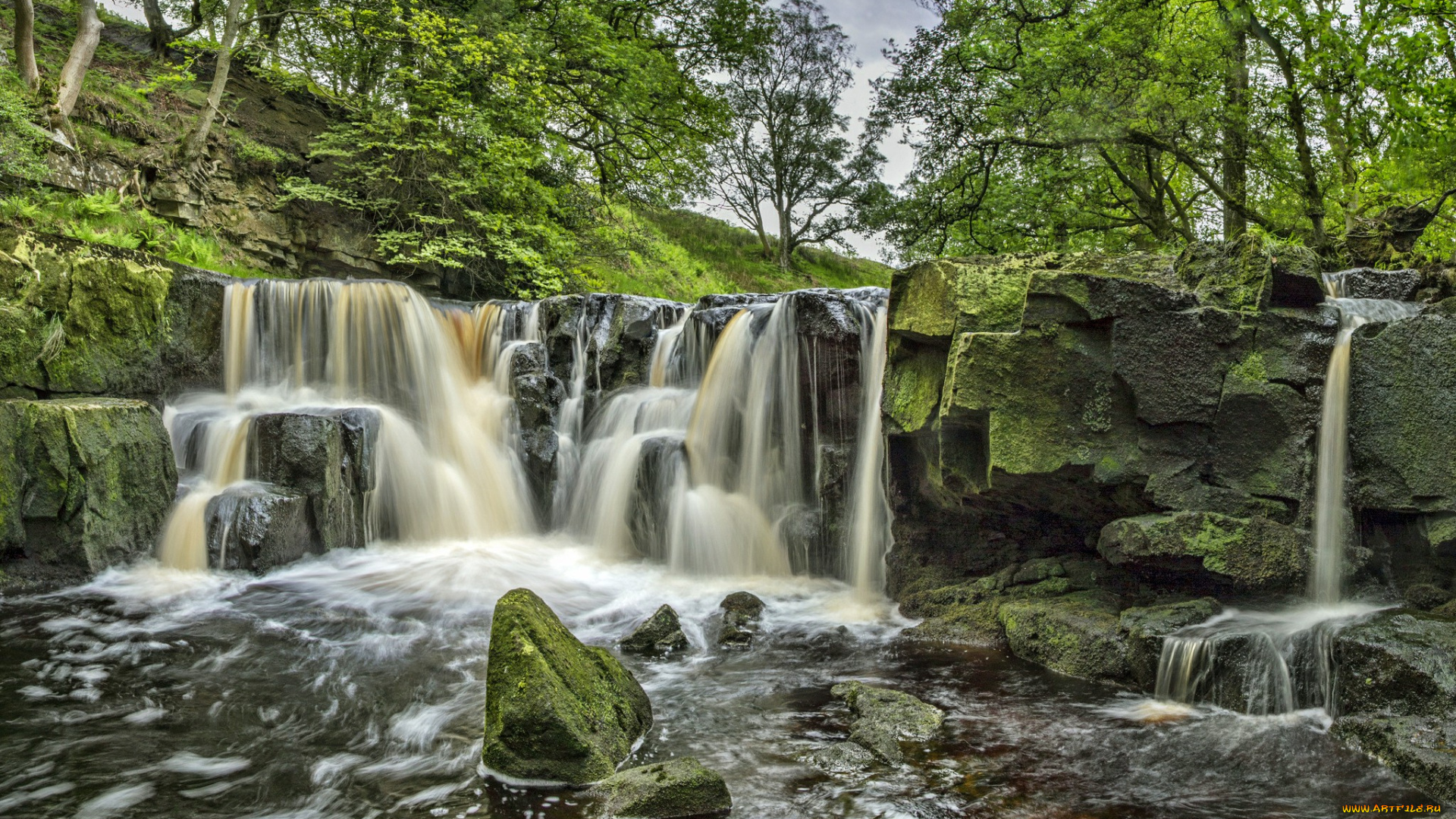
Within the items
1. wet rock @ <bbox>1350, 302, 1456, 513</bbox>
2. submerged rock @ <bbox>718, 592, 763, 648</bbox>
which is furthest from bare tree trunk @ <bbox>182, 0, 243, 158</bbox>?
wet rock @ <bbox>1350, 302, 1456, 513</bbox>

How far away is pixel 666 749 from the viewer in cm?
448

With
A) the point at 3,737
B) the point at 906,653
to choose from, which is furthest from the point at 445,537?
the point at 906,653

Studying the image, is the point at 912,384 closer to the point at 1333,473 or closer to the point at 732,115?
the point at 1333,473

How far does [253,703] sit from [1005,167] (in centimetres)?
1658

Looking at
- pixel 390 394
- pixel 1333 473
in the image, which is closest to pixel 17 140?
pixel 390 394

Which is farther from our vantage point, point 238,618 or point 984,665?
point 238,618

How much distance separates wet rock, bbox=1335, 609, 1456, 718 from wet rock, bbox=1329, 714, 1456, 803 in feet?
0.45

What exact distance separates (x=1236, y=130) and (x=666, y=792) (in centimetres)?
1419

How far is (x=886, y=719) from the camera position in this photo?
15.5ft

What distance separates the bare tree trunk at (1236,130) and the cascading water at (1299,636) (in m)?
8.12

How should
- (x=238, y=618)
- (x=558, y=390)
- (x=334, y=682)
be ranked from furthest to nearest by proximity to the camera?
(x=558, y=390), (x=238, y=618), (x=334, y=682)

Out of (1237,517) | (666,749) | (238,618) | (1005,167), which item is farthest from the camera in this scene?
(1005,167)

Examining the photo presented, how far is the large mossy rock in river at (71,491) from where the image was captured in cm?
748

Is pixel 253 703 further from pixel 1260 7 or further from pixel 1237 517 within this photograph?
pixel 1260 7
